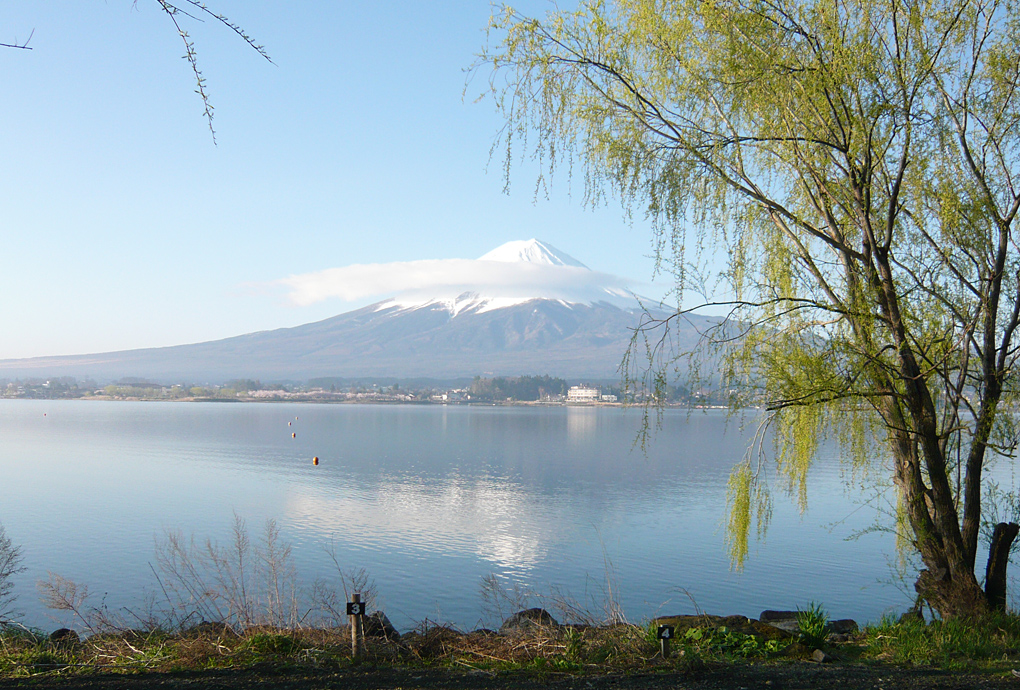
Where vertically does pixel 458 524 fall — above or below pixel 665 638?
below

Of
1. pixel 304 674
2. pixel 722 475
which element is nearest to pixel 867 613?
pixel 304 674

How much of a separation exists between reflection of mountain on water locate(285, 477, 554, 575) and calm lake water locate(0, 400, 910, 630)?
0.09 meters

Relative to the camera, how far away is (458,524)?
24.3 meters

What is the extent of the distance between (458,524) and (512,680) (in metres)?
18.8

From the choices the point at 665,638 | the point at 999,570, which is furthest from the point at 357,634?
the point at 999,570

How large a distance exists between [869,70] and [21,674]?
28.6ft

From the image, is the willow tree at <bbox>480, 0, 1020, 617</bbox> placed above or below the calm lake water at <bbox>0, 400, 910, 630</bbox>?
above

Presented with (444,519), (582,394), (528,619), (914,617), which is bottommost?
(444,519)

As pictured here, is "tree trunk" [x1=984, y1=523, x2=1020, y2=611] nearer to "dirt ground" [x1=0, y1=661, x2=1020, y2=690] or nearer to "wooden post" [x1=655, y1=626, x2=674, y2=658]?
"dirt ground" [x1=0, y1=661, x2=1020, y2=690]

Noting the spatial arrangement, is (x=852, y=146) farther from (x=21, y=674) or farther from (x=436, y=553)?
(x=436, y=553)

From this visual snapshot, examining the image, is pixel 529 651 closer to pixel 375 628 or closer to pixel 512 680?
pixel 512 680

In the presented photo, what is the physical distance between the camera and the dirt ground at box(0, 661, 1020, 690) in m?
5.52

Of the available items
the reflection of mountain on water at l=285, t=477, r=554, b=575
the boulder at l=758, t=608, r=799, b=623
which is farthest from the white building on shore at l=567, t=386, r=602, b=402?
the boulder at l=758, t=608, r=799, b=623

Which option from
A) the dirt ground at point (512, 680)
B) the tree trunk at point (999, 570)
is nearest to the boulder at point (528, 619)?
the dirt ground at point (512, 680)
